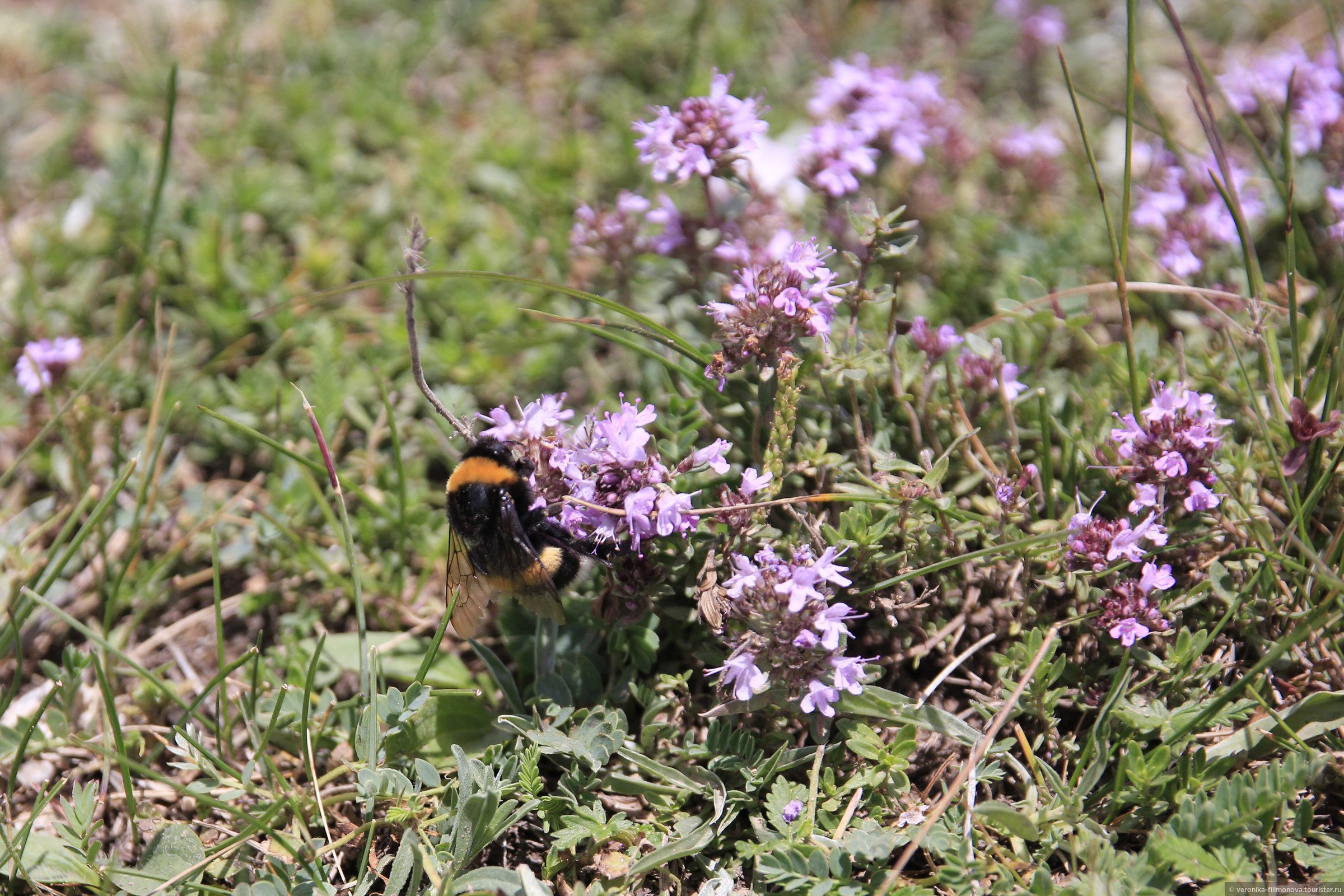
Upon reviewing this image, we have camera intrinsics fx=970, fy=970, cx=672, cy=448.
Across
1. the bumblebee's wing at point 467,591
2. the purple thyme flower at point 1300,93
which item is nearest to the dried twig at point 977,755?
the bumblebee's wing at point 467,591

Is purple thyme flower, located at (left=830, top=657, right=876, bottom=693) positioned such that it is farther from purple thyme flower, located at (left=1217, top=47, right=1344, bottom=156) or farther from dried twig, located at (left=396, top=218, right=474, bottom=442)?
purple thyme flower, located at (left=1217, top=47, right=1344, bottom=156)

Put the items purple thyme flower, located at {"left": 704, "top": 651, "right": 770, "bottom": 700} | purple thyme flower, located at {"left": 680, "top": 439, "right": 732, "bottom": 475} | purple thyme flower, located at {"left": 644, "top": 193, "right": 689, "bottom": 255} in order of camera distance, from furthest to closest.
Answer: purple thyme flower, located at {"left": 644, "top": 193, "right": 689, "bottom": 255}, purple thyme flower, located at {"left": 680, "top": 439, "right": 732, "bottom": 475}, purple thyme flower, located at {"left": 704, "top": 651, "right": 770, "bottom": 700}

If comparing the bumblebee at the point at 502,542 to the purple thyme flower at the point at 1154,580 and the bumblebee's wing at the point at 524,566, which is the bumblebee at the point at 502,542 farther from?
the purple thyme flower at the point at 1154,580

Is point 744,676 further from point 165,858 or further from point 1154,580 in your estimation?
point 165,858

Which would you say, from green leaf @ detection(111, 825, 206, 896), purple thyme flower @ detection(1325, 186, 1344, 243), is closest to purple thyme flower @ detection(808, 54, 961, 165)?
purple thyme flower @ detection(1325, 186, 1344, 243)

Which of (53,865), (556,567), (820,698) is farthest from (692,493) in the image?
(53,865)

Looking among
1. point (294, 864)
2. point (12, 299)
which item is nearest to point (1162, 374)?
point (294, 864)
